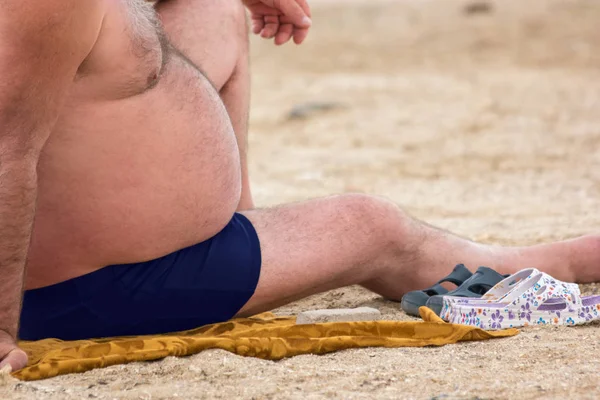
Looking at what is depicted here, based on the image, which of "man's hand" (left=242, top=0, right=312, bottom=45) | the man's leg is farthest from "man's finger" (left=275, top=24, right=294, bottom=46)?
the man's leg

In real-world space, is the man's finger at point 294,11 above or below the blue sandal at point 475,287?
above

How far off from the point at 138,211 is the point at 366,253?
0.69 m

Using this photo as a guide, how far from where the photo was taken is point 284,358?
2.33m

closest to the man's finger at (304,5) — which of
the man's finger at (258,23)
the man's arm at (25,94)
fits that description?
the man's finger at (258,23)

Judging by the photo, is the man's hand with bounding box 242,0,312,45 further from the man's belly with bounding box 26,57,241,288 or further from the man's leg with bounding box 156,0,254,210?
the man's belly with bounding box 26,57,241,288

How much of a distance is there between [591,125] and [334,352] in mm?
5286

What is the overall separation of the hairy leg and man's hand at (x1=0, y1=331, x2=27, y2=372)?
658 millimetres

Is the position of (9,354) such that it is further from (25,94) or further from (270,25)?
(270,25)

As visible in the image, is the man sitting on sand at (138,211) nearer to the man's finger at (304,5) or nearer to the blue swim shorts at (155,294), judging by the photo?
the blue swim shorts at (155,294)

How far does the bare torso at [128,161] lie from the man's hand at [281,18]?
0.72 metres

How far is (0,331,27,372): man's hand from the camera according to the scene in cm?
216

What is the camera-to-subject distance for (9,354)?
2.17m

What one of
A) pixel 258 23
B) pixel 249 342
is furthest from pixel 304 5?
pixel 249 342

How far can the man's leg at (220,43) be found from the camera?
295 centimetres
